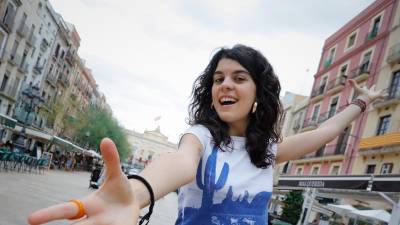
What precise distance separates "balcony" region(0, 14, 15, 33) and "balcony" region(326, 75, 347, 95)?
2267cm

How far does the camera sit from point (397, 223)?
10.0 meters

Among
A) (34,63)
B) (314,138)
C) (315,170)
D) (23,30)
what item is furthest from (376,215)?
(34,63)

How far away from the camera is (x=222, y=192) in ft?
4.60

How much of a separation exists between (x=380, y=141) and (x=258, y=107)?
1790 centimetres

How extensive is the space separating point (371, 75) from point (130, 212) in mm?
22223

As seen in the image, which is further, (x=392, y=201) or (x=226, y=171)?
(x=392, y=201)

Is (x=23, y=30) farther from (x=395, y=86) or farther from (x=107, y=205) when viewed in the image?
(x=107, y=205)

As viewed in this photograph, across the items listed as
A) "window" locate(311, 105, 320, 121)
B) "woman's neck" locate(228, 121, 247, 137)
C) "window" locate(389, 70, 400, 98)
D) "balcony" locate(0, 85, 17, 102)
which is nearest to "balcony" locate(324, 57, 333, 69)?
"window" locate(311, 105, 320, 121)

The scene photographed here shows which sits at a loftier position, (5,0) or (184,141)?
(5,0)

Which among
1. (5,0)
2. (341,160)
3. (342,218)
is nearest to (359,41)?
(341,160)

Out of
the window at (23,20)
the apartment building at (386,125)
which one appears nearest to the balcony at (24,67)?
the window at (23,20)

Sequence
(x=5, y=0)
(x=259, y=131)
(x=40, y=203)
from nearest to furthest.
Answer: (x=259, y=131) < (x=40, y=203) < (x=5, y=0)

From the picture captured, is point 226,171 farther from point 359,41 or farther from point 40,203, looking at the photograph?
point 359,41

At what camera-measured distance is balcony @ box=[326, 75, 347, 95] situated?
24625 millimetres
